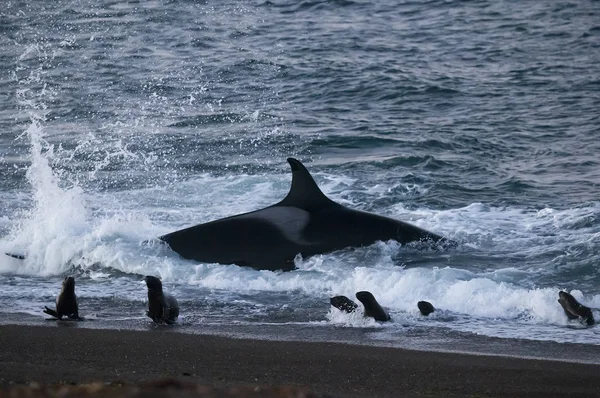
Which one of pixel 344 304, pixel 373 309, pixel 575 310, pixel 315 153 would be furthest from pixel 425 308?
pixel 315 153

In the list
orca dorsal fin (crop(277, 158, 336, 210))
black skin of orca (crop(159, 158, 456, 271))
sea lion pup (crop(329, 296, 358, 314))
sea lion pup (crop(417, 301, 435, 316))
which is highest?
orca dorsal fin (crop(277, 158, 336, 210))

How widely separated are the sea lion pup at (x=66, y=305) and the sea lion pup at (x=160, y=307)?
2.41 feet

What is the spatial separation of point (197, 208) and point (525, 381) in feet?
31.9

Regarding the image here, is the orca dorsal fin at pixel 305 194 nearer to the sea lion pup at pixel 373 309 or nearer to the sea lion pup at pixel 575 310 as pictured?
the sea lion pup at pixel 373 309

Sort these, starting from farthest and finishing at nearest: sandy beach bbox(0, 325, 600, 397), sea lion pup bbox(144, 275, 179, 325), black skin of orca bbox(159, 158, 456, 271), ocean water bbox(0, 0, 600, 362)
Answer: black skin of orca bbox(159, 158, 456, 271), ocean water bbox(0, 0, 600, 362), sea lion pup bbox(144, 275, 179, 325), sandy beach bbox(0, 325, 600, 397)

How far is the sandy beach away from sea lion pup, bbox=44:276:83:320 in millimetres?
782

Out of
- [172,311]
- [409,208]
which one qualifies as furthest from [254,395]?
[409,208]

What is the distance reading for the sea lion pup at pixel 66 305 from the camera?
34.7 feet

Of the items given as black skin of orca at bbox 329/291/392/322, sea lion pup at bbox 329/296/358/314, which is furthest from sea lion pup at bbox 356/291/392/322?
sea lion pup at bbox 329/296/358/314

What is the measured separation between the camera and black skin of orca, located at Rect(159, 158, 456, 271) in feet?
43.8

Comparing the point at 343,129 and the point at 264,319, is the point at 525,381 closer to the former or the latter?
the point at 264,319

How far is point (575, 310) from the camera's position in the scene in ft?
35.5

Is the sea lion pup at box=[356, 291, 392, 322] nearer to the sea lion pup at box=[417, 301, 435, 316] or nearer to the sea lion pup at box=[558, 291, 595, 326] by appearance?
the sea lion pup at box=[417, 301, 435, 316]

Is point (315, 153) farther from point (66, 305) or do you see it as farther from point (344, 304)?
point (66, 305)
